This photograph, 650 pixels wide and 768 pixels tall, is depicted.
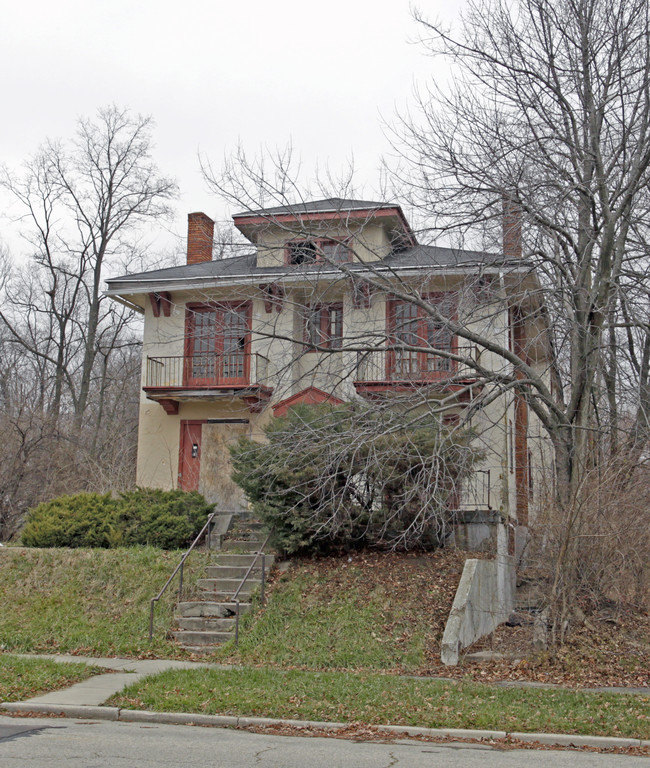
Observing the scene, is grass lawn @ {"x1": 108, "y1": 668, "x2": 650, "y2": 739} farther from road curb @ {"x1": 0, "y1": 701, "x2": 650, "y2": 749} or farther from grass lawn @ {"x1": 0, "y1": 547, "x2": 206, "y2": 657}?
grass lawn @ {"x1": 0, "y1": 547, "x2": 206, "y2": 657}

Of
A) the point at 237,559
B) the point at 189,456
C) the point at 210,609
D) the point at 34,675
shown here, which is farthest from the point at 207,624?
the point at 189,456

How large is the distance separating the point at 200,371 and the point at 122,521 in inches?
243

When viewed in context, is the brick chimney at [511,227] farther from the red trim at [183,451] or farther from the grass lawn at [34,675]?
the red trim at [183,451]

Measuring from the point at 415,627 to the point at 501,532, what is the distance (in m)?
4.59

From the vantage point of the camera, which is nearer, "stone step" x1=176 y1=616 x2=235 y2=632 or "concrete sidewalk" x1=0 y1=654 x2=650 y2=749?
"concrete sidewalk" x1=0 y1=654 x2=650 y2=749

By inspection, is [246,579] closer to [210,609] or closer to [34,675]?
[210,609]

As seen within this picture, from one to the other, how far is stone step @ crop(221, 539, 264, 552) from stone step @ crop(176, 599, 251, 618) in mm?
2202

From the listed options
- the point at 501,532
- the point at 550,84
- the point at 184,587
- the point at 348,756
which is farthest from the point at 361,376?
the point at 348,756

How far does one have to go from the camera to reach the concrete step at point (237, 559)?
15.6m

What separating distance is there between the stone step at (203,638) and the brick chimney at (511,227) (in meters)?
7.78

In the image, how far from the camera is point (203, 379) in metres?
22.3

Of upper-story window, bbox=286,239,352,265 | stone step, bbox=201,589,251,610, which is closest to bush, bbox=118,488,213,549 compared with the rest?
stone step, bbox=201,589,251,610

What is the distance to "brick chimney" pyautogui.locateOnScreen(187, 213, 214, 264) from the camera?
2559 cm

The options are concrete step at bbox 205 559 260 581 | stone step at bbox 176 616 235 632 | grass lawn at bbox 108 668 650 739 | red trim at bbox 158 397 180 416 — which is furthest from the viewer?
red trim at bbox 158 397 180 416
